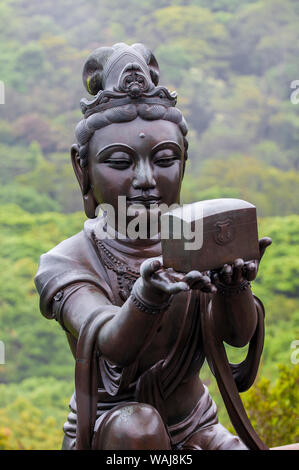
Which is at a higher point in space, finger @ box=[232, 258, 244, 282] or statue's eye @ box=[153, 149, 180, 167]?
statue's eye @ box=[153, 149, 180, 167]

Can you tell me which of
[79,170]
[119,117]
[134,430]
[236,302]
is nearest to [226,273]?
[236,302]

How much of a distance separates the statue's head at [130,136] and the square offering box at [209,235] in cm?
38

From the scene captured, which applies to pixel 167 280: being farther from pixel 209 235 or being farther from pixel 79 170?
pixel 79 170

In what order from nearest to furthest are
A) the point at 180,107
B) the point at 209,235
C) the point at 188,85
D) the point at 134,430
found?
the point at 209,235
the point at 134,430
the point at 180,107
the point at 188,85

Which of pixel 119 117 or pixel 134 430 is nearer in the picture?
pixel 134 430

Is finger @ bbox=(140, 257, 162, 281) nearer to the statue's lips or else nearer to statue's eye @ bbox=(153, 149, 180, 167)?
the statue's lips

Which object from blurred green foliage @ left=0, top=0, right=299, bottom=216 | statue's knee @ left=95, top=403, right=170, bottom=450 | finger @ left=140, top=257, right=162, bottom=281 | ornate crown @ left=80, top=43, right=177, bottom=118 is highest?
blurred green foliage @ left=0, top=0, right=299, bottom=216

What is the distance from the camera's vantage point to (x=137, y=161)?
2.91 m

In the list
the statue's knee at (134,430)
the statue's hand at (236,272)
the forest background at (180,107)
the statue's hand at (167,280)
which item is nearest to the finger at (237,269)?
the statue's hand at (236,272)

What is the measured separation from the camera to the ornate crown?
2.93 m

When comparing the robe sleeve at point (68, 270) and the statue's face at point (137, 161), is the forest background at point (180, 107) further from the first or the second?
the statue's face at point (137, 161)

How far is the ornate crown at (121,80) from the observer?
2926 millimetres

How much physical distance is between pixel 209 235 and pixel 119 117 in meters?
0.66

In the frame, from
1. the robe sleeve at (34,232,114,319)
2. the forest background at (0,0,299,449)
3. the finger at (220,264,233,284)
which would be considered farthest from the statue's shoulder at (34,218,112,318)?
the forest background at (0,0,299,449)
